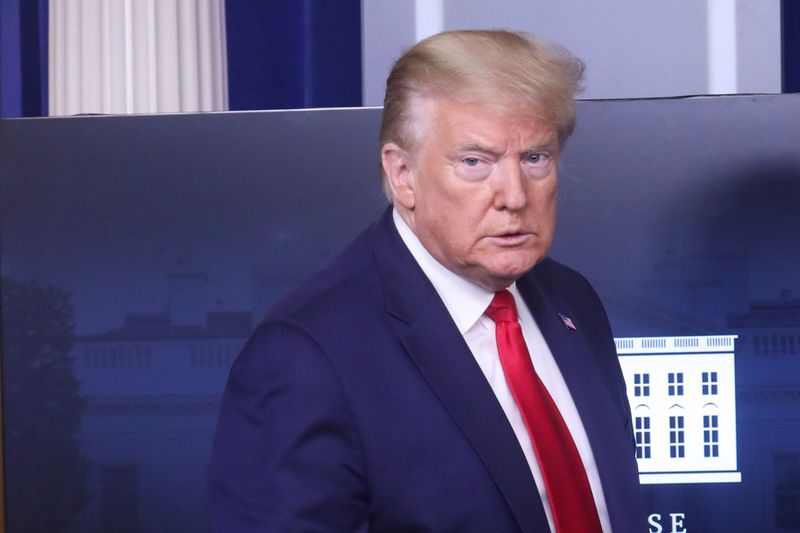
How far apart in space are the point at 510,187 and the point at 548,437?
28 cm

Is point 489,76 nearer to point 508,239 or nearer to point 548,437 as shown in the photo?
point 508,239

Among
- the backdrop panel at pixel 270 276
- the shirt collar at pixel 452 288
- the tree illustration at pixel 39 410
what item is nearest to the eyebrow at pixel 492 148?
the shirt collar at pixel 452 288

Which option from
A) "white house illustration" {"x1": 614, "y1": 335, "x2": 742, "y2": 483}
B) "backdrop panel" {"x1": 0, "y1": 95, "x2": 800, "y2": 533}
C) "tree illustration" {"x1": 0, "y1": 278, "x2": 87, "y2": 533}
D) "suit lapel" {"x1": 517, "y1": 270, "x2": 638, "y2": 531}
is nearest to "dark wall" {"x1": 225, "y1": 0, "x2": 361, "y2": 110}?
"backdrop panel" {"x1": 0, "y1": 95, "x2": 800, "y2": 533}

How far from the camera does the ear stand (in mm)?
1317

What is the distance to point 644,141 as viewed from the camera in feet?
6.99

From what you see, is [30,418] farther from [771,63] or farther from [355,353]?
[771,63]

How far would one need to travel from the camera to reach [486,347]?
131cm

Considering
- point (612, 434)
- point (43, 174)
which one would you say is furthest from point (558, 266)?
point (43, 174)

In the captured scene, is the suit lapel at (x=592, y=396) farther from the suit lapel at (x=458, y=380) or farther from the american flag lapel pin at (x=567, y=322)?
the suit lapel at (x=458, y=380)

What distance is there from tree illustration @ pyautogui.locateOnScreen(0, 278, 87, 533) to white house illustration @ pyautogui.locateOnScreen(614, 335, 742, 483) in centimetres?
108

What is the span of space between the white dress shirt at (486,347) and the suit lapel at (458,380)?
0.04 m

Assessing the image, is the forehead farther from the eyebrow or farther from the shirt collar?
the shirt collar

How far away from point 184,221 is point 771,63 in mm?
1401

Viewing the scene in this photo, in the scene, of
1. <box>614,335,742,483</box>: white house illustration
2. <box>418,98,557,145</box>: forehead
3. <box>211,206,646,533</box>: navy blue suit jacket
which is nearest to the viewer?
<box>211,206,646,533</box>: navy blue suit jacket
